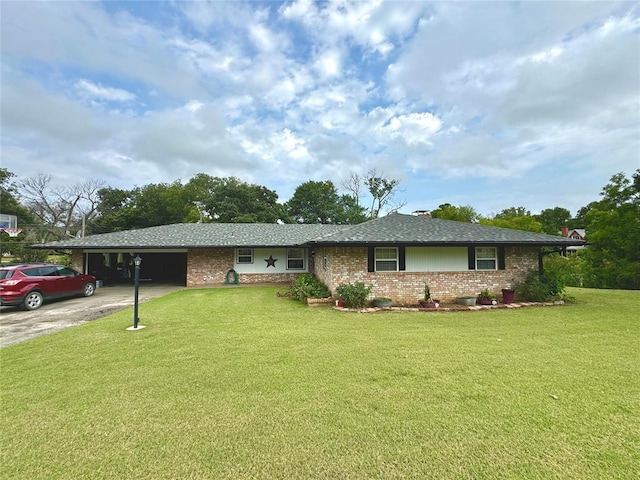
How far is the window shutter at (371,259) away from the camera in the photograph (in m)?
10.4

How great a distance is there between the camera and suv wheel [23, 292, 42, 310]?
9492 mm

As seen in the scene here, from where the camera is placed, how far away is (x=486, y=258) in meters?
11.1

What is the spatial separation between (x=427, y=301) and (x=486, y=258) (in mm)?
3190

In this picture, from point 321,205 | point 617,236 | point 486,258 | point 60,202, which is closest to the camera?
point 486,258

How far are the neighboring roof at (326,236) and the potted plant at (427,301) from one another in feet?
5.53

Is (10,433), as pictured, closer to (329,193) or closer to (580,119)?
(580,119)

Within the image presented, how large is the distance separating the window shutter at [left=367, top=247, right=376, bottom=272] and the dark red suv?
11.3 metres

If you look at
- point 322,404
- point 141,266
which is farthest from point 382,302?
point 141,266

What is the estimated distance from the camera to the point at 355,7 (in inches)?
395

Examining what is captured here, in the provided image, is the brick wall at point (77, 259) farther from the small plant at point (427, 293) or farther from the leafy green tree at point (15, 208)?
the leafy green tree at point (15, 208)

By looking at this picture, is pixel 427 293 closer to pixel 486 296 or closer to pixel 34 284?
pixel 486 296

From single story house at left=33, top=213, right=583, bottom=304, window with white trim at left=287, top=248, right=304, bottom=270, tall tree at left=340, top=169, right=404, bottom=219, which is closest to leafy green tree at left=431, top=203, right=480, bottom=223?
tall tree at left=340, top=169, right=404, bottom=219

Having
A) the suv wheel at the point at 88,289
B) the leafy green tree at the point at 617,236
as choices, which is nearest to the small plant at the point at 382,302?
the suv wheel at the point at 88,289

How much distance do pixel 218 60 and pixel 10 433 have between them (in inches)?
545
